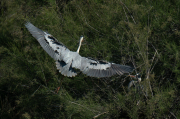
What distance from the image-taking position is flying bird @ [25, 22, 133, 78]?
455cm

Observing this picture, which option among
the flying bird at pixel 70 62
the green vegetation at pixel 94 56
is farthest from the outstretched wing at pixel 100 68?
the green vegetation at pixel 94 56

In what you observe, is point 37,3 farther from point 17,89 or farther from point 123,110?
point 123,110

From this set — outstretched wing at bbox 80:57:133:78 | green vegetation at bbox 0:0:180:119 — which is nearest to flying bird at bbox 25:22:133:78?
outstretched wing at bbox 80:57:133:78

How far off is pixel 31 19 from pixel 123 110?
333cm

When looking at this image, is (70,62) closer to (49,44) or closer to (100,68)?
(49,44)

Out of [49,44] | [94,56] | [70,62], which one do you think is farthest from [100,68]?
[49,44]

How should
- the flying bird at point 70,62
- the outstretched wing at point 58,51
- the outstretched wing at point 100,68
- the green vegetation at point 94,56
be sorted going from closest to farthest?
the green vegetation at point 94,56, the outstretched wing at point 100,68, the flying bird at point 70,62, the outstretched wing at point 58,51

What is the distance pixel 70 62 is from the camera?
4.92 meters

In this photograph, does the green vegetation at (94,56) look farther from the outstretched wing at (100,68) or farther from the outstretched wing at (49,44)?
the outstretched wing at (49,44)

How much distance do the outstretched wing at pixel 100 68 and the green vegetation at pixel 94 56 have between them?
Answer: 14 centimetres

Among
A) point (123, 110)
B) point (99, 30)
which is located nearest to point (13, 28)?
point (99, 30)

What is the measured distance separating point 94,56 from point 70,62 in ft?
1.64

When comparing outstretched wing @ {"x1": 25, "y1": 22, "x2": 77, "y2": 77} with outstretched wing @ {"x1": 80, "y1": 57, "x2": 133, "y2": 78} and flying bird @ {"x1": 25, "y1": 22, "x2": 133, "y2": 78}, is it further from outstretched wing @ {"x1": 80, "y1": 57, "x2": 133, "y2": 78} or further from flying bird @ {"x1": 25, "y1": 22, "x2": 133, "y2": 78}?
outstretched wing @ {"x1": 80, "y1": 57, "x2": 133, "y2": 78}

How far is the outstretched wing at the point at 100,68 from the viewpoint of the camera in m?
4.42
